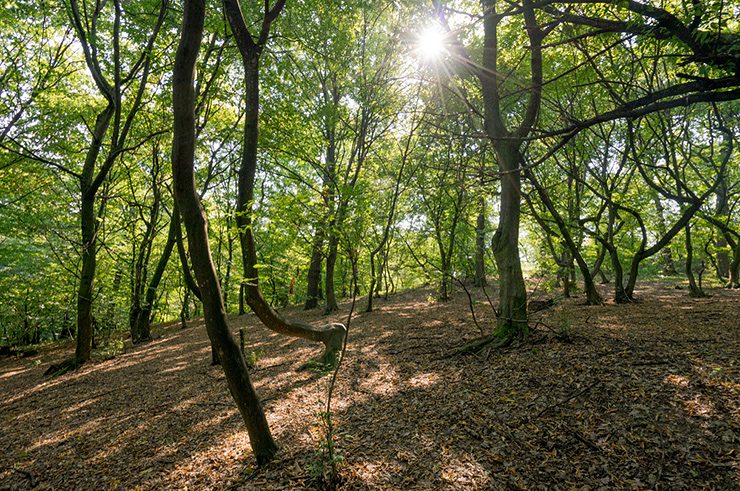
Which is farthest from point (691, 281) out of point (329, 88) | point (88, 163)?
point (88, 163)

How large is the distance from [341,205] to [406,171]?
28.2 ft

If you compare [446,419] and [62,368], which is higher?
[446,419]

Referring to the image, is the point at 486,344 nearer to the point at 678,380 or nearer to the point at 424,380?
the point at 424,380

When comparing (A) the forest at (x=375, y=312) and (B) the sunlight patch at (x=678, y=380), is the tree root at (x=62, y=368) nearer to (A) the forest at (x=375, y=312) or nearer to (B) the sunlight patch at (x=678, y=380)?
(A) the forest at (x=375, y=312)

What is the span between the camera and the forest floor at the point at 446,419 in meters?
3.14

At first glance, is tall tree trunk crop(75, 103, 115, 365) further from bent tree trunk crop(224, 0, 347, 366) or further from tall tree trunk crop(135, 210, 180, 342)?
bent tree trunk crop(224, 0, 347, 366)

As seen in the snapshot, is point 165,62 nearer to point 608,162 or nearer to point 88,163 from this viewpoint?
point 88,163

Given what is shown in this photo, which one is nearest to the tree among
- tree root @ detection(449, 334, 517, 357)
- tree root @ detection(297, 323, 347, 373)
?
tree root @ detection(297, 323, 347, 373)

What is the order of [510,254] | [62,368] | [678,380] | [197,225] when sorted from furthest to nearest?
[62,368] < [510,254] < [678,380] < [197,225]

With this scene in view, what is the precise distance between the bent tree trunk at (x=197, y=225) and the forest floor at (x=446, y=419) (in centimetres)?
65

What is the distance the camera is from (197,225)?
3.34 meters

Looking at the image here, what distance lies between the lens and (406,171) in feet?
44.6

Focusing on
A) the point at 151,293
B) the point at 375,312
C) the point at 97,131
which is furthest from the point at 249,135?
the point at 151,293

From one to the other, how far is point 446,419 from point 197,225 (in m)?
3.66
